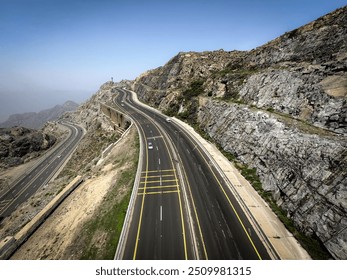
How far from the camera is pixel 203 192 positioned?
101 feet

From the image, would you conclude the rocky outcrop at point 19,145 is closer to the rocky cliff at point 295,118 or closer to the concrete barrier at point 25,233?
the concrete barrier at point 25,233

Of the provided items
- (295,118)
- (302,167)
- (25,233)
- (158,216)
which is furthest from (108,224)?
(295,118)

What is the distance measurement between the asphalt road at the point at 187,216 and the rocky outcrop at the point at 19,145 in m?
88.2

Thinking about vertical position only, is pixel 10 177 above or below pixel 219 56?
below

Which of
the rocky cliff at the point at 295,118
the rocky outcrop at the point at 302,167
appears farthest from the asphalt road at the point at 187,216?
the rocky cliff at the point at 295,118

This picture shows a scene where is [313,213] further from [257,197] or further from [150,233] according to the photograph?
[150,233]

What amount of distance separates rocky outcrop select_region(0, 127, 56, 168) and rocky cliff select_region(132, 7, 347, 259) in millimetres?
83348

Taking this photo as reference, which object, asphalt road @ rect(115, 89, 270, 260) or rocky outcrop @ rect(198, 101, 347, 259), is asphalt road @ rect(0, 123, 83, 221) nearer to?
asphalt road @ rect(115, 89, 270, 260)

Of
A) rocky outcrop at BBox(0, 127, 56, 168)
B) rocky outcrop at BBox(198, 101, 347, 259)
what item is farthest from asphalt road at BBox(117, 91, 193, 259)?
rocky outcrop at BBox(0, 127, 56, 168)

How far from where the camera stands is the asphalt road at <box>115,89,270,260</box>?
68.1ft

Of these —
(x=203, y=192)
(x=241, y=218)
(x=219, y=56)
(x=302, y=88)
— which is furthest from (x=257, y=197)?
(x=219, y=56)

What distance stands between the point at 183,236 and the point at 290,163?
18.0m

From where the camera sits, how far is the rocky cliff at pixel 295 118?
2217 cm
